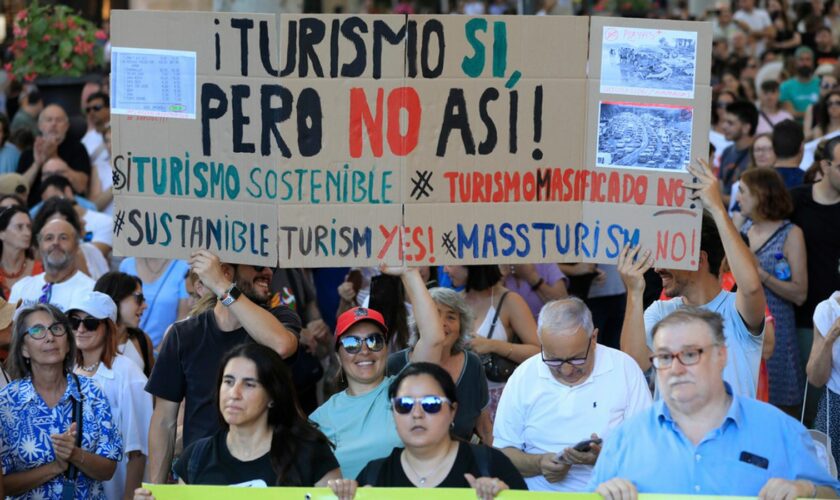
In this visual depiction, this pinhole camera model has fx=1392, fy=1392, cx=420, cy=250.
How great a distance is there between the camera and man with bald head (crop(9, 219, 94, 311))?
8.23 m

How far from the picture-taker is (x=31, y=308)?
6.26 meters

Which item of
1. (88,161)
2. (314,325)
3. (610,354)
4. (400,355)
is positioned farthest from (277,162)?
(88,161)

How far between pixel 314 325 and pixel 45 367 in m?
2.84

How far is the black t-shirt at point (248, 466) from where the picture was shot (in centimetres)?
532

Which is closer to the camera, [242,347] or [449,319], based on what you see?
[242,347]

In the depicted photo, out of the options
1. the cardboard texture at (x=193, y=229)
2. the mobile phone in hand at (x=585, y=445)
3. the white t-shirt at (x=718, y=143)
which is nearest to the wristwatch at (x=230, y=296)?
the cardboard texture at (x=193, y=229)

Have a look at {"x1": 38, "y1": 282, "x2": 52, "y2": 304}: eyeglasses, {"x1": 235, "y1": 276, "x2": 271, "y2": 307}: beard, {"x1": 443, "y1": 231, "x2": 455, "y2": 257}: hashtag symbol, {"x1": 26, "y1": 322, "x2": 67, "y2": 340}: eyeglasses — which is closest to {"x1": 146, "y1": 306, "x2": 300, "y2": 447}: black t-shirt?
{"x1": 235, "y1": 276, "x2": 271, "y2": 307}: beard

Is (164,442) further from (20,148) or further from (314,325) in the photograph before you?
(20,148)

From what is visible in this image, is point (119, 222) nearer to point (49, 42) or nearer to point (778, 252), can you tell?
point (778, 252)

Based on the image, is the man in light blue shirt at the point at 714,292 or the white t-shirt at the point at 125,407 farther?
the white t-shirt at the point at 125,407

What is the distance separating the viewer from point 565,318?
5.68 metres

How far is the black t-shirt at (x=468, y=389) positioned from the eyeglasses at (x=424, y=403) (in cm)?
119

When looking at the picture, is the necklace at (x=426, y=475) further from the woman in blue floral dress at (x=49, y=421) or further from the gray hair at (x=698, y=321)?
the woman in blue floral dress at (x=49, y=421)

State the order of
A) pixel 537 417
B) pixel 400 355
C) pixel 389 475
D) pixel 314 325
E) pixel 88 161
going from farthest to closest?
1. pixel 88 161
2. pixel 314 325
3. pixel 400 355
4. pixel 537 417
5. pixel 389 475
